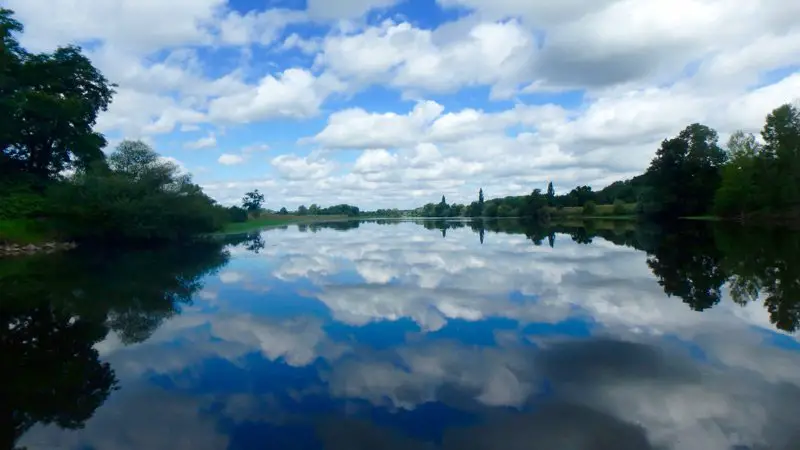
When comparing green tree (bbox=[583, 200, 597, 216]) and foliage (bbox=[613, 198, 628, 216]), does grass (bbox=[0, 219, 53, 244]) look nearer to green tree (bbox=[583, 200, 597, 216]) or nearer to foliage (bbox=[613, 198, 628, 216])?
green tree (bbox=[583, 200, 597, 216])

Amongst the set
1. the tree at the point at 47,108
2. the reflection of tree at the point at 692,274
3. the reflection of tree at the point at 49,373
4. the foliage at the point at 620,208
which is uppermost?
the tree at the point at 47,108

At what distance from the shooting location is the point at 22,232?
38188 mm

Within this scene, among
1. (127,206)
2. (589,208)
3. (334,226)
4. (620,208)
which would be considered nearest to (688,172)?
(620,208)

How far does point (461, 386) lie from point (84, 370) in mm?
6642

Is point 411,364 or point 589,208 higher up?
point 589,208

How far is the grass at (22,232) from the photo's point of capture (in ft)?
118

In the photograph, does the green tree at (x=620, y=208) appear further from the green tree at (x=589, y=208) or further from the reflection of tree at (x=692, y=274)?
the reflection of tree at (x=692, y=274)

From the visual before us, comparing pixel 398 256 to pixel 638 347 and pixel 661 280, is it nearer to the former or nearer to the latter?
pixel 661 280

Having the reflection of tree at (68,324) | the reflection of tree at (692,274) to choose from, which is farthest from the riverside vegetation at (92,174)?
the reflection of tree at (692,274)

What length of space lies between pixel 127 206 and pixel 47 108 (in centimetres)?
1429

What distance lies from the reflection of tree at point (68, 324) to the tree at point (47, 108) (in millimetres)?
27731

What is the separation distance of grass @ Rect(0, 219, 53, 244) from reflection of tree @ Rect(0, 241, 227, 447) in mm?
13763

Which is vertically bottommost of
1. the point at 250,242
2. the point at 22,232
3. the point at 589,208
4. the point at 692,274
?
the point at 692,274

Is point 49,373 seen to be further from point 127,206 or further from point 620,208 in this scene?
point 620,208
